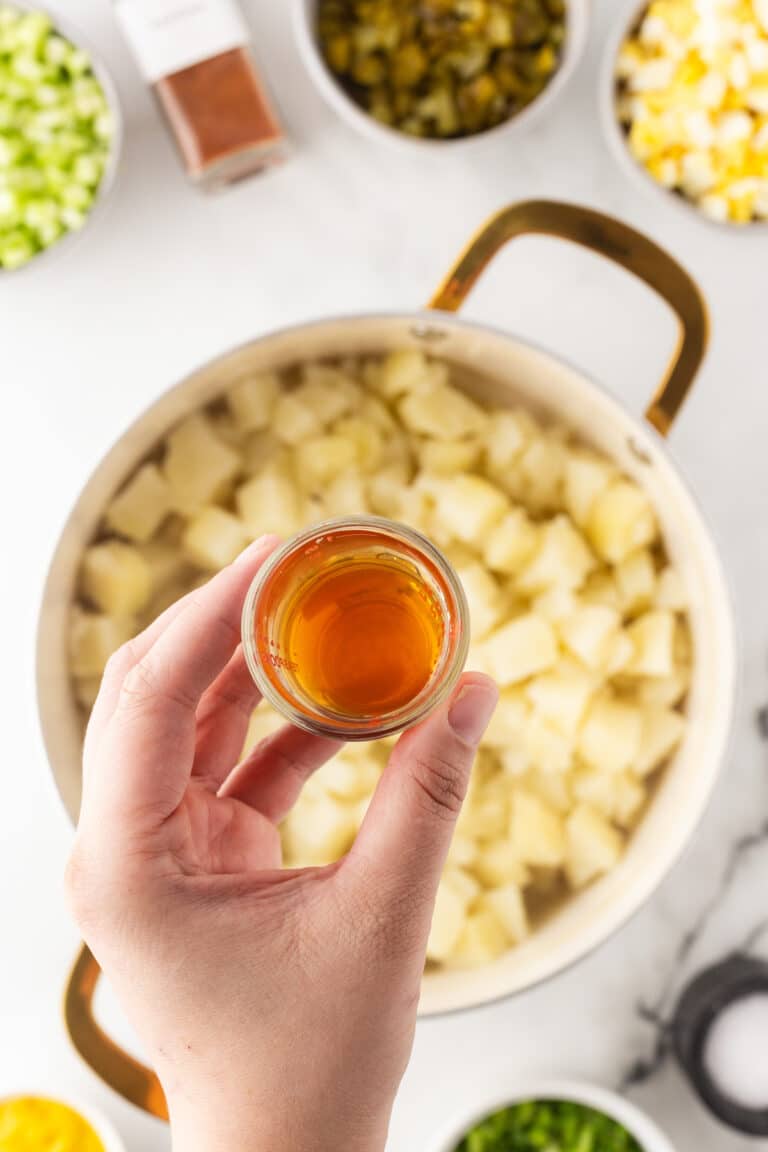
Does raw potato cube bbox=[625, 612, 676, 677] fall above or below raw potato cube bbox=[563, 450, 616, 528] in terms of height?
below

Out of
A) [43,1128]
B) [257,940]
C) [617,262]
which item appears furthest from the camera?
[43,1128]

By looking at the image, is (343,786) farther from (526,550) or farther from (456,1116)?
(456,1116)

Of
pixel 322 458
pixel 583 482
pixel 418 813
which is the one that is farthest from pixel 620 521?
pixel 418 813

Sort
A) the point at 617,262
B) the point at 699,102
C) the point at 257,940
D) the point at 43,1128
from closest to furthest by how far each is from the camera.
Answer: the point at 257,940 → the point at 617,262 → the point at 699,102 → the point at 43,1128

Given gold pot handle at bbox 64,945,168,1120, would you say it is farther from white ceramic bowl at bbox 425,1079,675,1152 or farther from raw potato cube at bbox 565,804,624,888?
raw potato cube at bbox 565,804,624,888

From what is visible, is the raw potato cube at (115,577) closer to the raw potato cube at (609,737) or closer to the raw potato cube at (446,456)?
the raw potato cube at (446,456)

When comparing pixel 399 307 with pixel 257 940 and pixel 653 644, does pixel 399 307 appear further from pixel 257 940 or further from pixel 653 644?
pixel 257 940

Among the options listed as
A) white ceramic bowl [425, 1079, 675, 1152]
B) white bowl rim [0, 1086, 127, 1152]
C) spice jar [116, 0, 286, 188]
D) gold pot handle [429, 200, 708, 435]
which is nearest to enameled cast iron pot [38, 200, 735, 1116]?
gold pot handle [429, 200, 708, 435]
